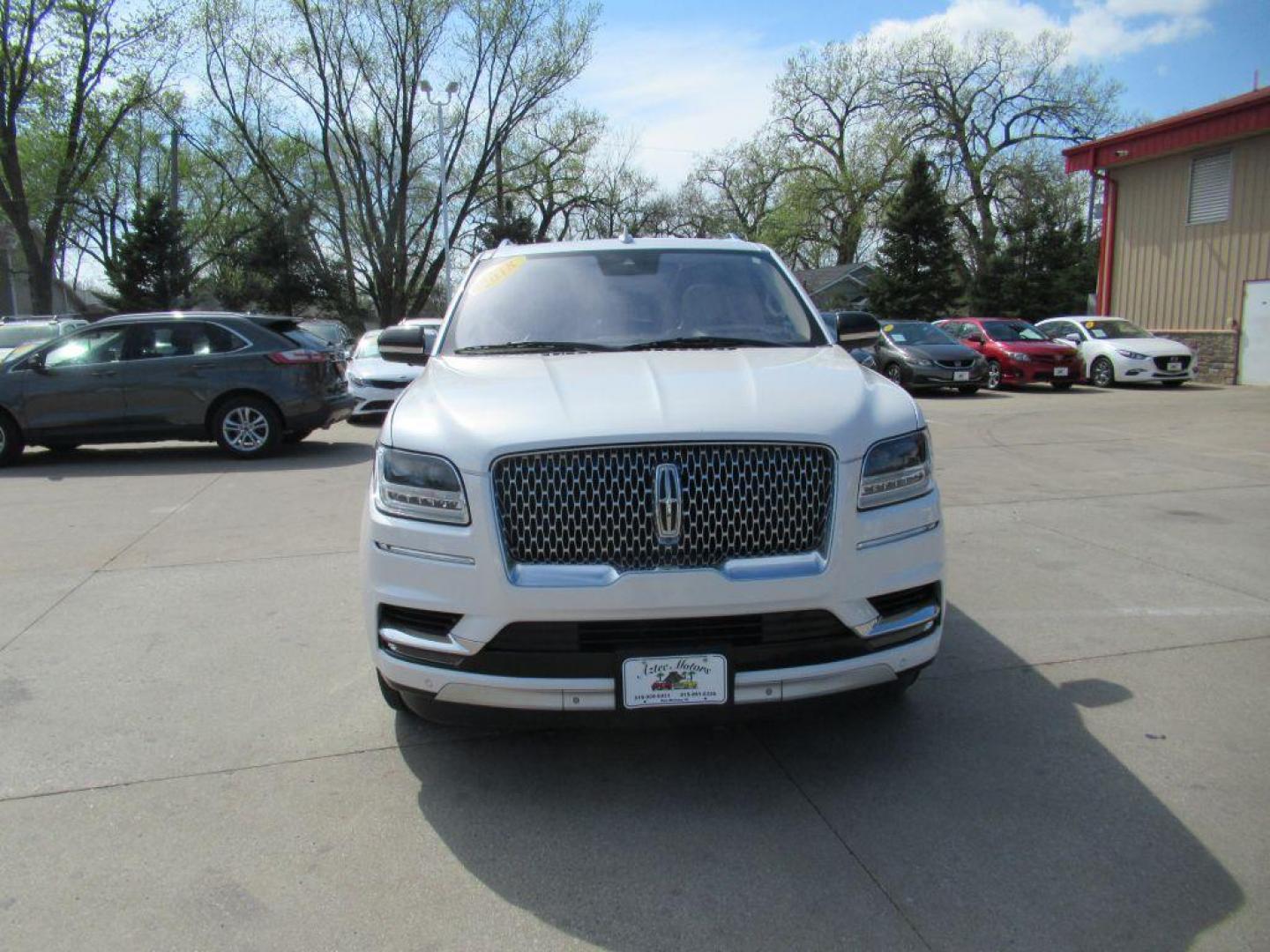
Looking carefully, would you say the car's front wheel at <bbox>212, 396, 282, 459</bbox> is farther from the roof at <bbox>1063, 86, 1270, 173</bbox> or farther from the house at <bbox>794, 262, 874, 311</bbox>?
the house at <bbox>794, 262, 874, 311</bbox>

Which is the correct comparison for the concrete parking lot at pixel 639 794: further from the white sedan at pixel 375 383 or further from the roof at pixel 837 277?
the roof at pixel 837 277

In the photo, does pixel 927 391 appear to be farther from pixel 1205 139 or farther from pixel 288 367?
pixel 288 367

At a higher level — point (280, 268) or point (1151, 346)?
point (280, 268)

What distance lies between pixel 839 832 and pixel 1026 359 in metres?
18.5

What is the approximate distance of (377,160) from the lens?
35031 millimetres

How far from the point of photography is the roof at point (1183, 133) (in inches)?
766

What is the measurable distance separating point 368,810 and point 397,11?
34.6m

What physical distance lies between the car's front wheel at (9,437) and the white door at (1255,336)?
22.5m

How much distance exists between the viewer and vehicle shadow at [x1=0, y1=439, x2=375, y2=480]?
33.2ft

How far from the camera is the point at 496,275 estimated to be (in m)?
4.57

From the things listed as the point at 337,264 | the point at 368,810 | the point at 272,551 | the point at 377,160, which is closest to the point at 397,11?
the point at 377,160

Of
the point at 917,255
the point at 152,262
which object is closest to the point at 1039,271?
the point at 917,255

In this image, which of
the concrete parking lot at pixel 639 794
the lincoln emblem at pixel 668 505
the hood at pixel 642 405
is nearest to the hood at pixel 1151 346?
the concrete parking lot at pixel 639 794

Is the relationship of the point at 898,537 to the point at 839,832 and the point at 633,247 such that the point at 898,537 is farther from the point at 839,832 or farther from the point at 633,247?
the point at 633,247
